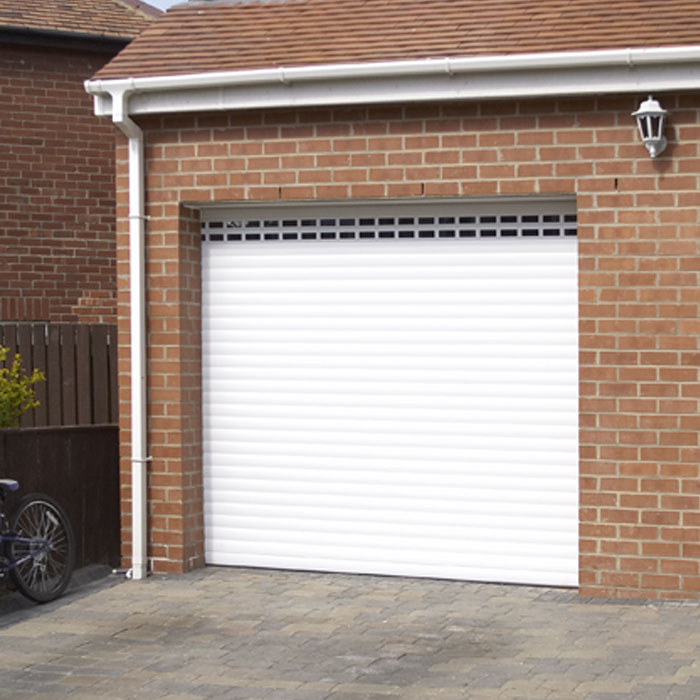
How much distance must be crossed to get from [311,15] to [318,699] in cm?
561

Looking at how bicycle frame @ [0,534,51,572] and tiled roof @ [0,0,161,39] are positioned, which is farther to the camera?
tiled roof @ [0,0,161,39]

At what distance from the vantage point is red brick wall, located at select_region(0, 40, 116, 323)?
14.3 m

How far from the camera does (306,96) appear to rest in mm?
9742

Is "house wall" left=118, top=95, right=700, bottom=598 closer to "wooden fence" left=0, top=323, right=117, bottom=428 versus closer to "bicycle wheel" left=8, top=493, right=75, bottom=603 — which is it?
"wooden fence" left=0, top=323, right=117, bottom=428

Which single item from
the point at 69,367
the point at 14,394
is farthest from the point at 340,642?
the point at 69,367

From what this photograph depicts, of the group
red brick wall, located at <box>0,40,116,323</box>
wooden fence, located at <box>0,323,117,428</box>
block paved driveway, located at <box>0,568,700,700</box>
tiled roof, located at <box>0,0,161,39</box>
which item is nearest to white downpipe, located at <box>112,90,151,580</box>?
block paved driveway, located at <box>0,568,700,700</box>

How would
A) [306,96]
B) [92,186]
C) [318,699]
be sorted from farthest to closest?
1. [92,186]
2. [306,96]
3. [318,699]

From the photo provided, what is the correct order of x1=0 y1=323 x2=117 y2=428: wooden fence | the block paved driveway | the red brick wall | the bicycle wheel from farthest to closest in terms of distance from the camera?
the red brick wall → x1=0 y1=323 x2=117 y2=428: wooden fence → the bicycle wheel → the block paved driveway

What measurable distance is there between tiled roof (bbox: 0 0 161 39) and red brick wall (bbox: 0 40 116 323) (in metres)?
0.24

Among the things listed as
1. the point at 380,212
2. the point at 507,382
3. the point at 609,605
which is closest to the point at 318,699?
the point at 609,605

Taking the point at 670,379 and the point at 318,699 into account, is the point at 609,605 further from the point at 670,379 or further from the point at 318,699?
the point at 318,699

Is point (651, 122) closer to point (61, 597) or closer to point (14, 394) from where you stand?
point (14, 394)

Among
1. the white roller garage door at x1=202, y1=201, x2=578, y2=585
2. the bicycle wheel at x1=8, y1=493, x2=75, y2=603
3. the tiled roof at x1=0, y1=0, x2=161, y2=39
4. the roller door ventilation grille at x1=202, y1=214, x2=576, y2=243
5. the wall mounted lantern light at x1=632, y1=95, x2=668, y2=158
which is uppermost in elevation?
the tiled roof at x1=0, y1=0, x2=161, y2=39

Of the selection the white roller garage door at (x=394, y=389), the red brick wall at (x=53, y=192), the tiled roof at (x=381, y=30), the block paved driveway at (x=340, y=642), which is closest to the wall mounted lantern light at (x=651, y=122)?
the tiled roof at (x=381, y=30)
